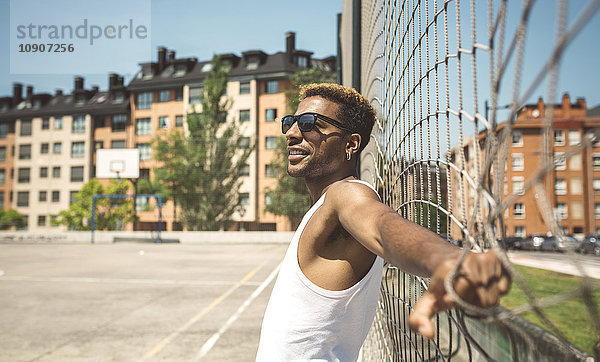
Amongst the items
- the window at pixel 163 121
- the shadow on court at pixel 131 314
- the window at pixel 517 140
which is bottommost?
the shadow on court at pixel 131 314

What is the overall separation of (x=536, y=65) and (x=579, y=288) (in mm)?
357

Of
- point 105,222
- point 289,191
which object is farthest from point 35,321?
point 105,222

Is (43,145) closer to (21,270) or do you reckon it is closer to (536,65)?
(21,270)

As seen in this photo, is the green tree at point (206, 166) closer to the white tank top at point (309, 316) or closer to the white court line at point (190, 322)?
the white court line at point (190, 322)

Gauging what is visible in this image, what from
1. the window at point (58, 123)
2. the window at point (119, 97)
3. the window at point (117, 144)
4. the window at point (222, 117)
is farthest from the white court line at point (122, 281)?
the window at point (58, 123)

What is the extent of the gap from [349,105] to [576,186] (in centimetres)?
98

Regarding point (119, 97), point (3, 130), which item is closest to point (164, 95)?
point (119, 97)

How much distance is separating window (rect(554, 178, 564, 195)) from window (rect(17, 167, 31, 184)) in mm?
53491

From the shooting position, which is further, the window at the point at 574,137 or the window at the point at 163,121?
the window at the point at 163,121

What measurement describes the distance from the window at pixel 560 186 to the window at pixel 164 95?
45.7 m

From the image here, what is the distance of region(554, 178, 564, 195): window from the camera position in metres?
0.69

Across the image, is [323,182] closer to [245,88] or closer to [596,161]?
[596,161]

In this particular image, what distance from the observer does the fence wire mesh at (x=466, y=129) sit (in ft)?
1.82

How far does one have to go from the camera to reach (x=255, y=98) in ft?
137
